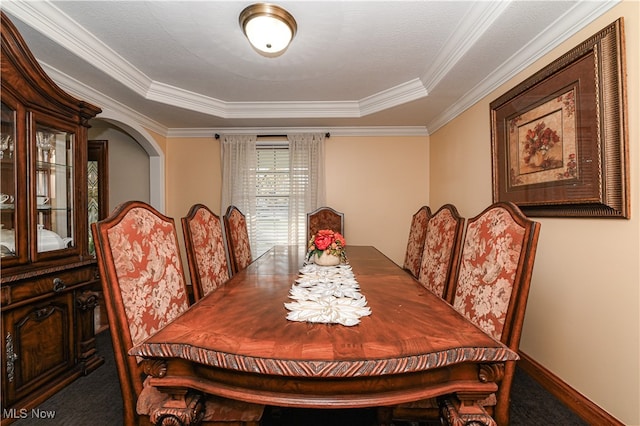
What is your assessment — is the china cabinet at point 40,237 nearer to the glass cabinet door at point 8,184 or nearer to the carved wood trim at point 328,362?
the glass cabinet door at point 8,184

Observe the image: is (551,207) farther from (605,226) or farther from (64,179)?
(64,179)

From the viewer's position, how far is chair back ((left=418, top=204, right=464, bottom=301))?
1.80m

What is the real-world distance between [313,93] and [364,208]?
5.50 ft

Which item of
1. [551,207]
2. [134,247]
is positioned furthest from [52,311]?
[551,207]

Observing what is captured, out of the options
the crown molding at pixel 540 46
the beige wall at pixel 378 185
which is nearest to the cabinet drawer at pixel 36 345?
the beige wall at pixel 378 185

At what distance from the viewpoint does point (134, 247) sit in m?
1.18

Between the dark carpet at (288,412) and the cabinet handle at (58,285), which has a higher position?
the cabinet handle at (58,285)

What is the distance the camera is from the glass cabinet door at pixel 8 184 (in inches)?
67.1

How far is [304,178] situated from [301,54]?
186 centimetres

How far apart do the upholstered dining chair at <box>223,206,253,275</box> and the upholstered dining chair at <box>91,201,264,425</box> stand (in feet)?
3.74

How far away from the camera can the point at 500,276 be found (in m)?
1.19

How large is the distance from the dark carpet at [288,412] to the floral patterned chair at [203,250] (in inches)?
32.8

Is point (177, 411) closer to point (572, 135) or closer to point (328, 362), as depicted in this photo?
point (328, 362)

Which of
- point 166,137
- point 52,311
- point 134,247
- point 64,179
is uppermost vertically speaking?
point 166,137
